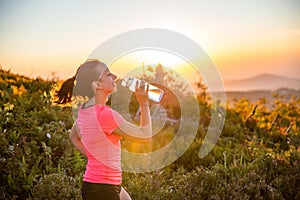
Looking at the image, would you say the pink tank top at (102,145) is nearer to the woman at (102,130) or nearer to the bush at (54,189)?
the woman at (102,130)

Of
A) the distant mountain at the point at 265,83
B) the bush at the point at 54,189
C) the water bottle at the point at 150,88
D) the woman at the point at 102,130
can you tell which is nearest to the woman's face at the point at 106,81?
the woman at the point at 102,130

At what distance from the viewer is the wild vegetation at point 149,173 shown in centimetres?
481

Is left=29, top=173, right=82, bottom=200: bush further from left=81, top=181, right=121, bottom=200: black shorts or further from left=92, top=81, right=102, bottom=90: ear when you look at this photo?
left=92, top=81, right=102, bottom=90: ear

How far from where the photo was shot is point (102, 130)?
11.0ft

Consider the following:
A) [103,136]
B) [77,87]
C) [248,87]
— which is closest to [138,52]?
[77,87]

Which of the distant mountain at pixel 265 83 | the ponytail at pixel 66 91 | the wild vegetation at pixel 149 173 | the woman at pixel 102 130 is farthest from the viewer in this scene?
the distant mountain at pixel 265 83

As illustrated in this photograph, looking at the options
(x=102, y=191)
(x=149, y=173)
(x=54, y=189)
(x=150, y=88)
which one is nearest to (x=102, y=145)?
(x=102, y=191)

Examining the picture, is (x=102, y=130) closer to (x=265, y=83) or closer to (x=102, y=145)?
(x=102, y=145)

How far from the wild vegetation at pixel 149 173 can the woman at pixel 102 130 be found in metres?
1.23

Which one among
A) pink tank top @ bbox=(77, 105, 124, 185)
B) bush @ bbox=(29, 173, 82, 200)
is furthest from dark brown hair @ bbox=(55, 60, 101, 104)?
bush @ bbox=(29, 173, 82, 200)

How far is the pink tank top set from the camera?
132 inches

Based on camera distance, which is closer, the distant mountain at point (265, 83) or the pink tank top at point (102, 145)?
the pink tank top at point (102, 145)

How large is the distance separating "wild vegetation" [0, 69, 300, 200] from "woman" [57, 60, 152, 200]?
123 centimetres

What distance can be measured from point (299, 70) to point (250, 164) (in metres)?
4.02
